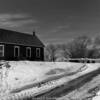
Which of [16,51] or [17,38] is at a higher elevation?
[17,38]

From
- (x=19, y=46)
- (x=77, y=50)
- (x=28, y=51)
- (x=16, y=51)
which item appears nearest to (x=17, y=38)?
(x=19, y=46)

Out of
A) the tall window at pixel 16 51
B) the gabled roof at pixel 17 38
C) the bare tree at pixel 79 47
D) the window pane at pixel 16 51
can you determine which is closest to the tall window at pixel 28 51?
the gabled roof at pixel 17 38

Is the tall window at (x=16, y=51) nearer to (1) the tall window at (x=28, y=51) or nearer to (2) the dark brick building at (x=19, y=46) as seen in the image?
(2) the dark brick building at (x=19, y=46)

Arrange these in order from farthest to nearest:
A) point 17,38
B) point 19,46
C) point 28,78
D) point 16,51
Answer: point 17,38
point 19,46
point 16,51
point 28,78

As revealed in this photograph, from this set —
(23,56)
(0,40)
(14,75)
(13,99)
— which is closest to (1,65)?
(14,75)

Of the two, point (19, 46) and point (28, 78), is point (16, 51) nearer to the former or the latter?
point (19, 46)

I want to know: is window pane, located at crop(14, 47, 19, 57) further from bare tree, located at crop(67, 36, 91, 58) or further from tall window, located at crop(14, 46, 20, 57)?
bare tree, located at crop(67, 36, 91, 58)

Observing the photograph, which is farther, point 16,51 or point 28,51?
point 28,51

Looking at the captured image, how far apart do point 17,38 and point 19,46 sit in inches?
75.9

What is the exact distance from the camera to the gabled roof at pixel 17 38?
88.9ft

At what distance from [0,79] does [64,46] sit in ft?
216

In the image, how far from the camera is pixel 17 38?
2994cm

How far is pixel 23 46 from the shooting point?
29.6 metres

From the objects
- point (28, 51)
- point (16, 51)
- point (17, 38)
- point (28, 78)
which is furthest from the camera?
point (28, 51)
